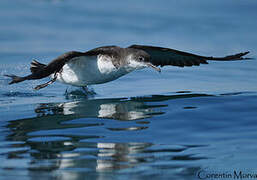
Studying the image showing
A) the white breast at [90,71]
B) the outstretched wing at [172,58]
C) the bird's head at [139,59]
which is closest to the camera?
the bird's head at [139,59]

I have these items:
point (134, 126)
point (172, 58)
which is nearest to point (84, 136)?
point (134, 126)

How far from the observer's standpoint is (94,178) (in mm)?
4508

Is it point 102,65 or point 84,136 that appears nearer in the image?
point 84,136

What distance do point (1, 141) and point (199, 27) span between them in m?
11.0

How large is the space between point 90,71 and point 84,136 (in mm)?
2841

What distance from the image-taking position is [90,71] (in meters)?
8.64

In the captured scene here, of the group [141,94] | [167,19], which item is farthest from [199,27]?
[141,94]

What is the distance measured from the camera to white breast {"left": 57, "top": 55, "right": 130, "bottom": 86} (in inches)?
334

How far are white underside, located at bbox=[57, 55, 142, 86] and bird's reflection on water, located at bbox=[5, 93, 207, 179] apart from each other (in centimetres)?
52

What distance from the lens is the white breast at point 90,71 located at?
8.48m

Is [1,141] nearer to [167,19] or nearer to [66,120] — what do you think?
[66,120]

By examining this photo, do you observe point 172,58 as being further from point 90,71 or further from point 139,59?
point 90,71

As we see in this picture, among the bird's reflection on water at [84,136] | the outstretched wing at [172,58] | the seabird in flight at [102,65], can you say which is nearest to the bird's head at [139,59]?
the seabird in flight at [102,65]

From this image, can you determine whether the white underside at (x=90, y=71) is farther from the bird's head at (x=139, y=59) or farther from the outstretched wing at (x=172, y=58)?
the outstretched wing at (x=172, y=58)
